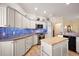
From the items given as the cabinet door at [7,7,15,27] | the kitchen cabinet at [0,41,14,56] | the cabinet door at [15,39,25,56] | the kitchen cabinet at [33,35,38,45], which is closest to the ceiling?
the cabinet door at [7,7,15,27]

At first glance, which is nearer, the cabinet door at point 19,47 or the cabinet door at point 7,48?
the cabinet door at point 7,48

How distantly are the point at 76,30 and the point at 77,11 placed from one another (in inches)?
25.2

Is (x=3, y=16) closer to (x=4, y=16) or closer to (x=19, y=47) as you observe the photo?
(x=4, y=16)

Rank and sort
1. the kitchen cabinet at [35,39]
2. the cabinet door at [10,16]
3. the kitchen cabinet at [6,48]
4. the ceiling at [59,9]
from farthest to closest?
the kitchen cabinet at [35,39]
the ceiling at [59,9]
the cabinet door at [10,16]
the kitchen cabinet at [6,48]

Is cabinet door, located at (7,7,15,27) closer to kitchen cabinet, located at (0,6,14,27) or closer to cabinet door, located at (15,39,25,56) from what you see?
kitchen cabinet, located at (0,6,14,27)

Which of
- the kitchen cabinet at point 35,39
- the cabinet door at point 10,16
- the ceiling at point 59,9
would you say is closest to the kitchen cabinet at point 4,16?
the cabinet door at point 10,16

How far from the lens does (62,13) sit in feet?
11.2

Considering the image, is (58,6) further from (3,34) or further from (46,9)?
(3,34)

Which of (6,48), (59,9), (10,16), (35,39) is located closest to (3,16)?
(10,16)

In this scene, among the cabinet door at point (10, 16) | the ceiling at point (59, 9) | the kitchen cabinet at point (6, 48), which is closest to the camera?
the kitchen cabinet at point (6, 48)

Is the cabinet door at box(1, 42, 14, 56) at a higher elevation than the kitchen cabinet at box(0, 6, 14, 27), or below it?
below

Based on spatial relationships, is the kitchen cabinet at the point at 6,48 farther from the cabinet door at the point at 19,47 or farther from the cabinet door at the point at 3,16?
the cabinet door at the point at 3,16

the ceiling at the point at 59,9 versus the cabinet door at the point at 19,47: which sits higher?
the ceiling at the point at 59,9

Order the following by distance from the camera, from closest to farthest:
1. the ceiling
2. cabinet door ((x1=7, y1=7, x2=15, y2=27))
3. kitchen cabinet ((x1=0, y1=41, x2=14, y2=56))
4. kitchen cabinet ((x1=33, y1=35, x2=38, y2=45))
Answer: kitchen cabinet ((x1=0, y1=41, x2=14, y2=56)) → cabinet door ((x1=7, y1=7, x2=15, y2=27)) → the ceiling → kitchen cabinet ((x1=33, y1=35, x2=38, y2=45))
